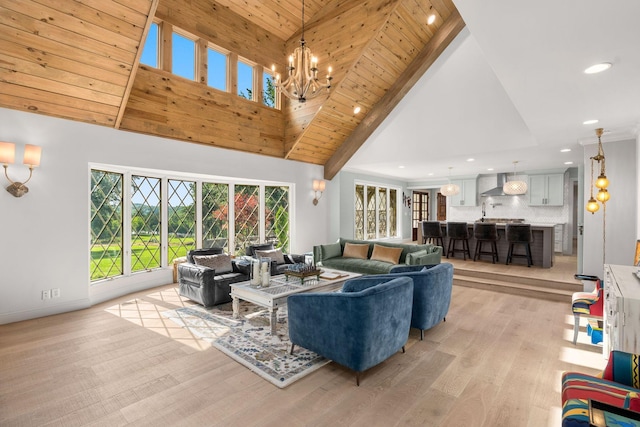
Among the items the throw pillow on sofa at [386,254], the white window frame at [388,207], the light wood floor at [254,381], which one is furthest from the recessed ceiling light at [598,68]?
the white window frame at [388,207]

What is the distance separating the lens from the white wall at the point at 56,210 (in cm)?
373

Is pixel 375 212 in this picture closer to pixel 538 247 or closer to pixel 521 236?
pixel 521 236

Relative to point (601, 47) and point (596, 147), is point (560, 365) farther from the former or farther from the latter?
point (596, 147)

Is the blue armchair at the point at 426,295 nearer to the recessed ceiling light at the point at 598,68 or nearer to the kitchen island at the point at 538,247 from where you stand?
the recessed ceiling light at the point at 598,68

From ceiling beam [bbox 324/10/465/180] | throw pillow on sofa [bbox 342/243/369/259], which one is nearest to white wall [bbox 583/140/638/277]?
ceiling beam [bbox 324/10/465/180]

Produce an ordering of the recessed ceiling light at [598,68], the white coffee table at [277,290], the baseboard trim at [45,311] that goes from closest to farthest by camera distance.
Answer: the recessed ceiling light at [598,68] → the white coffee table at [277,290] → the baseboard trim at [45,311]

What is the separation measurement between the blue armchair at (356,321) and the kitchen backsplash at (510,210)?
8283 millimetres

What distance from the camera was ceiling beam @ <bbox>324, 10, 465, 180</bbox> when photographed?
4931mm

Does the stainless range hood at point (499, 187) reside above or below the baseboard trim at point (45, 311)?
above

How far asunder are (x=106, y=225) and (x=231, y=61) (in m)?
3.36

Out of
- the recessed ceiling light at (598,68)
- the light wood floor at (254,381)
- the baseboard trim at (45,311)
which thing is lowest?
the light wood floor at (254,381)

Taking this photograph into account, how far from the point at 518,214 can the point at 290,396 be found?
949 centimetres

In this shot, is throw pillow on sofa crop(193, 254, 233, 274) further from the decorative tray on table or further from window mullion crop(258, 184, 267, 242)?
window mullion crop(258, 184, 267, 242)

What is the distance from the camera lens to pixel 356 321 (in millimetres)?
2457
